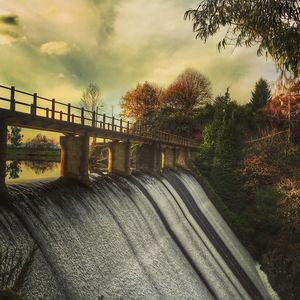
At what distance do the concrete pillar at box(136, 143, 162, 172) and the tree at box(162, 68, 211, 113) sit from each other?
37626 mm

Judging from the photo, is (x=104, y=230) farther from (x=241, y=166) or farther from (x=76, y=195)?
(x=241, y=166)

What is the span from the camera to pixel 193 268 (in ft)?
61.1

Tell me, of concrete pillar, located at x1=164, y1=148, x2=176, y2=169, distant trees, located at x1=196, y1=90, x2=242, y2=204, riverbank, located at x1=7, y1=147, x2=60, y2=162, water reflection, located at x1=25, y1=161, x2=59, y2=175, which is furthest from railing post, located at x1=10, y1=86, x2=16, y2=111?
riverbank, located at x1=7, y1=147, x2=60, y2=162

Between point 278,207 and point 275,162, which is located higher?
point 275,162

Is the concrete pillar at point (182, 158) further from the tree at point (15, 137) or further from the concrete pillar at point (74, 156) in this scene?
the tree at point (15, 137)

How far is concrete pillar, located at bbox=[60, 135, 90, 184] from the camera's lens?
797 inches

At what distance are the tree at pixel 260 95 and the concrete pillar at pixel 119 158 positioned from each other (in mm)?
43972

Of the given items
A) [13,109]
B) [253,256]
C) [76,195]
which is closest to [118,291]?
[76,195]

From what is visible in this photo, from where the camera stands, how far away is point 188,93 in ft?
238

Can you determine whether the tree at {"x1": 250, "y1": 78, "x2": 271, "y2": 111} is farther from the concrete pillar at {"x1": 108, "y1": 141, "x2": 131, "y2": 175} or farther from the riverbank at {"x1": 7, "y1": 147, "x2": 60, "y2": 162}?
the concrete pillar at {"x1": 108, "y1": 141, "x2": 131, "y2": 175}

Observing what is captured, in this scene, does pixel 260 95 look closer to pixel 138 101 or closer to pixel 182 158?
pixel 138 101

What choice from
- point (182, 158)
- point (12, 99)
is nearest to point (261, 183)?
point (182, 158)

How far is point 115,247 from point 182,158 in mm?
28942

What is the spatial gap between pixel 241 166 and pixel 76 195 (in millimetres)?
26588
